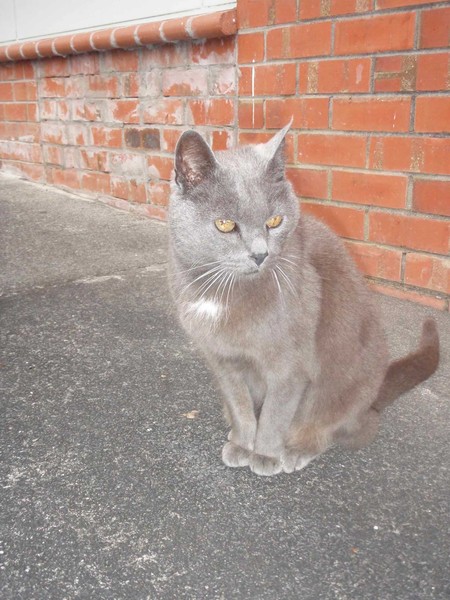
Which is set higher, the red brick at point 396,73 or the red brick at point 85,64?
the red brick at point 85,64

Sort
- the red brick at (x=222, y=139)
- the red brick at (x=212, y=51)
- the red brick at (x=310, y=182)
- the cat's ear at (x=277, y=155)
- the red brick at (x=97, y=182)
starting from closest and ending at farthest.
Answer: the cat's ear at (x=277, y=155), the red brick at (x=310, y=182), the red brick at (x=212, y=51), the red brick at (x=222, y=139), the red brick at (x=97, y=182)

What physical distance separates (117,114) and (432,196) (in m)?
2.13

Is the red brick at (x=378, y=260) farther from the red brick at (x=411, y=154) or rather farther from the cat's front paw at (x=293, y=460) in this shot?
the cat's front paw at (x=293, y=460)

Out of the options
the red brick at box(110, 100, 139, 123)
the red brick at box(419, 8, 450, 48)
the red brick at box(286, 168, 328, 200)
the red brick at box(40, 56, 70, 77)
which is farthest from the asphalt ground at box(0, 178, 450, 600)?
the red brick at box(40, 56, 70, 77)

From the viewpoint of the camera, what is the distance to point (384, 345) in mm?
1571

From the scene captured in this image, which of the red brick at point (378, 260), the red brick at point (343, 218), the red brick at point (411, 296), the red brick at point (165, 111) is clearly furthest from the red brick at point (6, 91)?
the red brick at point (411, 296)

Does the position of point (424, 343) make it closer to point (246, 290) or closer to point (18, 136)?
point (246, 290)

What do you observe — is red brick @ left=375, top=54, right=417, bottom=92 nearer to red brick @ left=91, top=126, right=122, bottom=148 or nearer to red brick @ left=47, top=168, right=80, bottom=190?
red brick @ left=91, top=126, right=122, bottom=148

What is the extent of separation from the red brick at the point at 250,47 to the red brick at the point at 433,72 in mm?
809

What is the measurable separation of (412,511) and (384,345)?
45 cm

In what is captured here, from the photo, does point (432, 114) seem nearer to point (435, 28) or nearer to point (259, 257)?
point (435, 28)

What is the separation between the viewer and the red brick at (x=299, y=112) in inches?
96.3

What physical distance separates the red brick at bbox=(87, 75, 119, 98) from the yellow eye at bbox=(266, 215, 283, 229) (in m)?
2.49

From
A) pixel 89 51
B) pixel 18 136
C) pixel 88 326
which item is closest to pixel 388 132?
pixel 88 326
